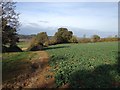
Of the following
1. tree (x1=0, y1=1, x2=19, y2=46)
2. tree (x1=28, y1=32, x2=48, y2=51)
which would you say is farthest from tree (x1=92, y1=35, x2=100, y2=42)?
tree (x1=0, y1=1, x2=19, y2=46)

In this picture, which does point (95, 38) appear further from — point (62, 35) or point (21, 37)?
point (21, 37)

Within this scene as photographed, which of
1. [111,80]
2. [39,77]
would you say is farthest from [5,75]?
[111,80]

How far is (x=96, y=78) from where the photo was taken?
17.1 meters

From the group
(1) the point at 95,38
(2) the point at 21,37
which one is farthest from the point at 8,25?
(1) the point at 95,38

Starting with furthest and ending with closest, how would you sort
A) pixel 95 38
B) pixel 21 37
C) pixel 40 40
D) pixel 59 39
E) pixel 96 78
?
pixel 95 38 → pixel 59 39 → pixel 40 40 → pixel 21 37 → pixel 96 78

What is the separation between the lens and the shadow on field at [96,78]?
15850mm

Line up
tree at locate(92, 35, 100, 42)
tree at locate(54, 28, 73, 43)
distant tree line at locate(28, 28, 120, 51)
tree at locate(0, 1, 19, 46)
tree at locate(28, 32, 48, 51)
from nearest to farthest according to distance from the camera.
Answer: tree at locate(0, 1, 19, 46) → tree at locate(28, 32, 48, 51) → distant tree line at locate(28, 28, 120, 51) → tree at locate(54, 28, 73, 43) → tree at locate(92, 35, 100, 42)

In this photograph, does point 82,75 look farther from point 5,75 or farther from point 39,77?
point 5,75

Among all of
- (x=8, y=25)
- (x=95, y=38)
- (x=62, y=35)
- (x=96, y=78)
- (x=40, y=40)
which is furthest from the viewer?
(x=95, y=38)

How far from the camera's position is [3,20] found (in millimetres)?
37031

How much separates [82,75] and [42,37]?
157 feet

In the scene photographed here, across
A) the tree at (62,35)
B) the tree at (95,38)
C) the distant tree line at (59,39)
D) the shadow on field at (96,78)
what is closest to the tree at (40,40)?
the distant tree line at (59,39)

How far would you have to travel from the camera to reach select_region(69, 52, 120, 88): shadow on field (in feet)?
52.0

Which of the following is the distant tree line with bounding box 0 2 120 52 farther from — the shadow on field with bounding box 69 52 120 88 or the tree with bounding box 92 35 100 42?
the shadow on field with bounding box 69 52 120 88
